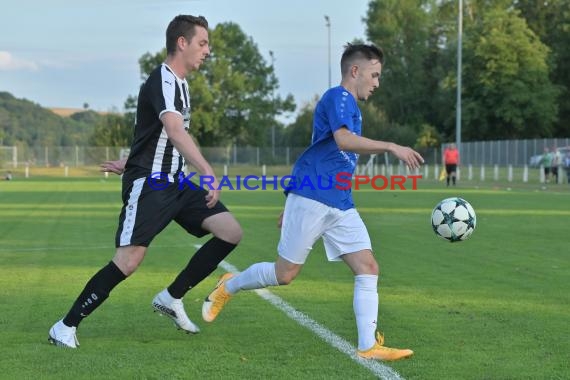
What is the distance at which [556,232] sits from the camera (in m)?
14.6

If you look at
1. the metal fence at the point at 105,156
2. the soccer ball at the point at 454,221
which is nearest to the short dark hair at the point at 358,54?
the soccer ball at the point at 454,221

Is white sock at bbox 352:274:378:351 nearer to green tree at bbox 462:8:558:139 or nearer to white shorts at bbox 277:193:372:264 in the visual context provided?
white shorts at bbox 277:193:372:264

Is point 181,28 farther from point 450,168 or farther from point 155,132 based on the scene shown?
point 450,168

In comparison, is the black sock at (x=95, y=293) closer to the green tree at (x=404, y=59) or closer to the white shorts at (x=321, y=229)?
the white shorts at (x=321, y=229)

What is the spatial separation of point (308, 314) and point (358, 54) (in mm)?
2373

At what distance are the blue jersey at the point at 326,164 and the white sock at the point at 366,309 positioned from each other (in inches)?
20.1

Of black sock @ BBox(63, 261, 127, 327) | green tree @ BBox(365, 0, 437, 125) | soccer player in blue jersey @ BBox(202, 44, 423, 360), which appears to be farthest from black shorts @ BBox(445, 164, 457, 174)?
green tree @ BBox(365, 0, 437, 125)

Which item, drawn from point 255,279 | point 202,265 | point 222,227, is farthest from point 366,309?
point 202,265

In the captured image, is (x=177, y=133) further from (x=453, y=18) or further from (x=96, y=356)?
(x=453, y=18)

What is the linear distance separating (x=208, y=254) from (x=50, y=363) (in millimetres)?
1420

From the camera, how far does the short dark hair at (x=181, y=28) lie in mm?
5902

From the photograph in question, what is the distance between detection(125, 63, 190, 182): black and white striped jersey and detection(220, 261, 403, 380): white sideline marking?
1577 mm

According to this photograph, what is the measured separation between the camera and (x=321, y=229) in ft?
18.6

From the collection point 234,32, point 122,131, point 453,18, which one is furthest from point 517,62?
point 122,131
